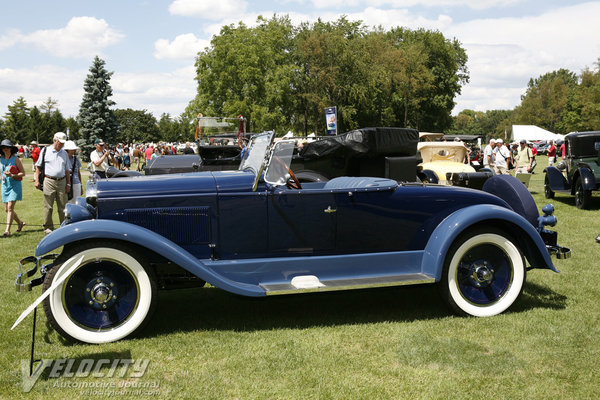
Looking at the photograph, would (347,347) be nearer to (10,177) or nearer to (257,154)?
(257,154)

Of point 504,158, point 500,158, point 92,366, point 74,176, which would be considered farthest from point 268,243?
point 504,158

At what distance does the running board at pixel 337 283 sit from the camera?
423cm

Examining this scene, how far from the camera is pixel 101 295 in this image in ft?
13.4

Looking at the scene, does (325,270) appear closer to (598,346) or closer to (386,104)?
(598,346)

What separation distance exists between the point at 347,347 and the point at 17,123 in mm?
82542

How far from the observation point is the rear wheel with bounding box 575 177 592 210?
38.6 ft

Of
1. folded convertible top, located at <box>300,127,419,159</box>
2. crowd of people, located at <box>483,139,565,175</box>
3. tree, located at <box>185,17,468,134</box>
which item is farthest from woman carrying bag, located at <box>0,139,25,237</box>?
tree, located at <box>185,17,468,134</box>

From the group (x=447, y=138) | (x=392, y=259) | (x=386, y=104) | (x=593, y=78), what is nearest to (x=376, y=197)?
(x=392, y=259)

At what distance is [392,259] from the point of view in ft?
15.3

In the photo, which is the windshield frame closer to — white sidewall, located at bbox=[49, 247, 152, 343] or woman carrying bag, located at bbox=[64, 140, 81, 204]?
white sidewall, located at bbox=[49, 247, 152, 343]

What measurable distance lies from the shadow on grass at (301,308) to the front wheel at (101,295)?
11.8 inches

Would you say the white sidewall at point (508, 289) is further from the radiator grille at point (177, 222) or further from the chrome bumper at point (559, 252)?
the radiator grille at point (177, 222)

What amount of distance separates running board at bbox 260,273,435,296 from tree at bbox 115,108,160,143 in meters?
102

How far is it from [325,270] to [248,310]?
1.02m
